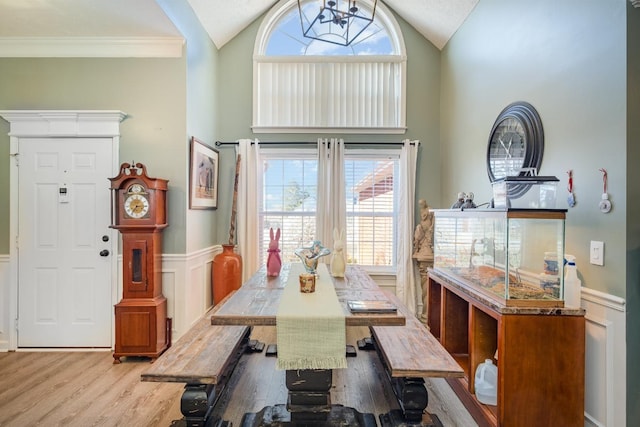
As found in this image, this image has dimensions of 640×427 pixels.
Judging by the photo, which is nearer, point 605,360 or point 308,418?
point 605,360

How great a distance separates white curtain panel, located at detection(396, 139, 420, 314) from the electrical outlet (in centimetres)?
233

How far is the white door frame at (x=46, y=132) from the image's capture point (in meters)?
3.33

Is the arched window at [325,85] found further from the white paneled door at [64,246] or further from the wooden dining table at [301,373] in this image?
the wooden dining table at [301,373]

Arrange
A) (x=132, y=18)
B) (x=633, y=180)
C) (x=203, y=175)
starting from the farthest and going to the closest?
(x=203, y=175)
(x=132, y=18)
(x=633, y=180)

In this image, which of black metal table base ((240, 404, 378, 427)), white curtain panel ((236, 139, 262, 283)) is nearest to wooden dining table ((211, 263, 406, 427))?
black metal table base ((240, 404, 378, 427))

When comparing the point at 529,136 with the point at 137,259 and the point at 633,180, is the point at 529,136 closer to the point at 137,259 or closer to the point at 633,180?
the point at 633,180

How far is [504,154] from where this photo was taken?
287 centimetres

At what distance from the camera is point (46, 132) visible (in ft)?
11.0

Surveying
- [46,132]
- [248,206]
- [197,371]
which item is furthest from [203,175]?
[197,371]

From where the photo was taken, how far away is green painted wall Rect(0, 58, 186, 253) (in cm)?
340

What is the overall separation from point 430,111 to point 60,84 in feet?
13.3

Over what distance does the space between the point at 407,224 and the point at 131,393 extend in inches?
127

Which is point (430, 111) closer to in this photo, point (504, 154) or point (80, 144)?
point (504, 154)

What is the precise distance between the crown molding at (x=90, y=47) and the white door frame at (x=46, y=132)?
588 mm
